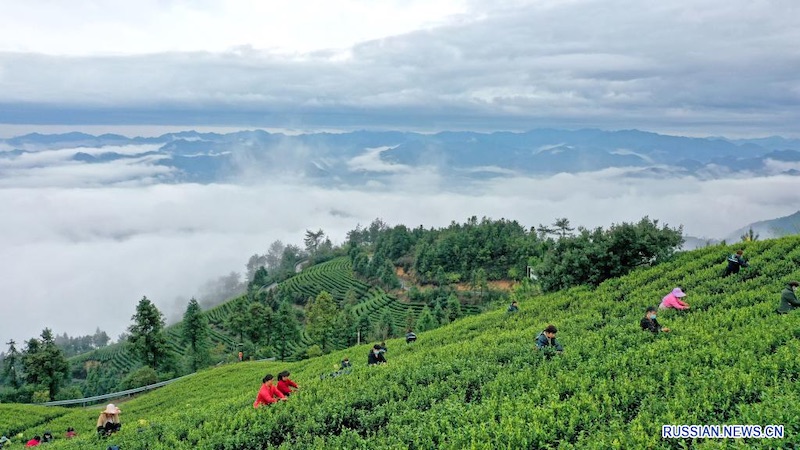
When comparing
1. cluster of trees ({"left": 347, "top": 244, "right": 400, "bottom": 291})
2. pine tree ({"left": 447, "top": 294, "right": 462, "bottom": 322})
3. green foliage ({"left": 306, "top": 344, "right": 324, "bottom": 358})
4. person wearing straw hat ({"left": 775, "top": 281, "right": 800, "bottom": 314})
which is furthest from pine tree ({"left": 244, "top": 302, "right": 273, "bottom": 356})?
person wearing straw hat ({"left": 775, "top": 281, "right": 800, "bottom": 314})

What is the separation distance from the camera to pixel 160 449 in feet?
37.7

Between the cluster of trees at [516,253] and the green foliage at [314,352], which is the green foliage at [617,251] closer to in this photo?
the cluster of trees at [516,253]

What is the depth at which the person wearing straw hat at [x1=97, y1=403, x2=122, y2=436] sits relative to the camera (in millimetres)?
15102

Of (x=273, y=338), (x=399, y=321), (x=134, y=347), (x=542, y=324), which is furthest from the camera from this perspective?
(x=399, y=321)

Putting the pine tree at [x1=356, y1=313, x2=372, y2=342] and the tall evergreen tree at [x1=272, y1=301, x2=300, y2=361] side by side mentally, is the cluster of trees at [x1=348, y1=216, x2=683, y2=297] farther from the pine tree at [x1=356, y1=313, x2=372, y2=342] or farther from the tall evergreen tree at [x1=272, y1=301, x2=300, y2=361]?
the tall evergreen tree at [x1=272, y1=301, x2=300, y2=361]

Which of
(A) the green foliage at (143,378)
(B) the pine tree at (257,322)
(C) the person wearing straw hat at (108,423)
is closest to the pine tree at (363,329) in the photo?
(B) the pine tree at (257,322)

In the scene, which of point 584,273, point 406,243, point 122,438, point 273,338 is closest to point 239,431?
point 122,438

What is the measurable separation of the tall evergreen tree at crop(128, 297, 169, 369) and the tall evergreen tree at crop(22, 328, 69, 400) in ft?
21.2

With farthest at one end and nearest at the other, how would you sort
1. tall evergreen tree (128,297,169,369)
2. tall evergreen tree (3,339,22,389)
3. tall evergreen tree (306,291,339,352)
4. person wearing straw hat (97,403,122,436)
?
tall evergreen tree (306,291,339,352) < tall evergreen tree (3,339,22,389) < tall evergreen tree (128,297,169,369) < person wearing straw hat (97,403,122,436)

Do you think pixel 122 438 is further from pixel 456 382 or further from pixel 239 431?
pixel 456 382

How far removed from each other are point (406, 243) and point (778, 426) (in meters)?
106

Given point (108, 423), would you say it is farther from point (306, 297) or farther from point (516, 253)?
point (306, 297)

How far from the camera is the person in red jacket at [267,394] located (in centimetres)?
1344

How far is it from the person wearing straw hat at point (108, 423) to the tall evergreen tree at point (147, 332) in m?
36.1
